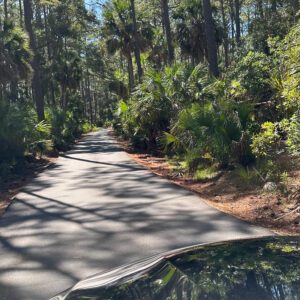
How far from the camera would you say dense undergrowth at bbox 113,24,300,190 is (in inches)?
372

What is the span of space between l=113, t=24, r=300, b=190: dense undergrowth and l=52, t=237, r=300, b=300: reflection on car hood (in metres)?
5.81

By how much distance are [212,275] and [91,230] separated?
6157 mm

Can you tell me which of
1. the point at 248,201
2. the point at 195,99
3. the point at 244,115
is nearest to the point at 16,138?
the point at 195,99

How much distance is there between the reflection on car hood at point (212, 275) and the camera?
227 cm

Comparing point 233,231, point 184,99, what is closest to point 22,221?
point 233,231

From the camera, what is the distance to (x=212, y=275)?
8.27 ft

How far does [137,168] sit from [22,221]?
8.84m

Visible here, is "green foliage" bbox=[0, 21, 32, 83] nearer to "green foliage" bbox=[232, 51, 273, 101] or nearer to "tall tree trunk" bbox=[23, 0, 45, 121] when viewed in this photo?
"tall tree trunk" bbox=[23, 0, 45, 121]

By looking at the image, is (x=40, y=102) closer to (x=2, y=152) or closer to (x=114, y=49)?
(x=2, y=152)

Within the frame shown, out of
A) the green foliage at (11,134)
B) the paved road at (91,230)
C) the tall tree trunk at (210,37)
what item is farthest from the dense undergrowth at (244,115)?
the green foliage at (11,134)

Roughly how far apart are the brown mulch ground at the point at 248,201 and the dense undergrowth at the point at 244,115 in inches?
14.5

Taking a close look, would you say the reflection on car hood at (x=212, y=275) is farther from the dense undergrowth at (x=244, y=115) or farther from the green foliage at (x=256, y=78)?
the green foliage at (x=256, y=78)

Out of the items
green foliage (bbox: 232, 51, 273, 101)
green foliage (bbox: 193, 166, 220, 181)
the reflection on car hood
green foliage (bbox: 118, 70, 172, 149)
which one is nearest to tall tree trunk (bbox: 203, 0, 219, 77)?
green foliage (bbox: 118, 70, 172, 149)

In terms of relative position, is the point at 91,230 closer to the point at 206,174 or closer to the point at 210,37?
the point at 206,174
